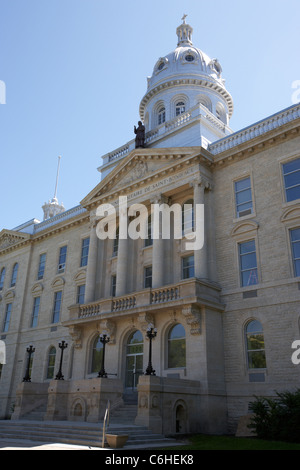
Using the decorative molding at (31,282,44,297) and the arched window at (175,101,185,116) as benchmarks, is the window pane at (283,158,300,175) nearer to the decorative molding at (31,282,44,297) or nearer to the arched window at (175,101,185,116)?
the arched window at (175,101,185,116)

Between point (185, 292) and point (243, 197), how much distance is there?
281 inches

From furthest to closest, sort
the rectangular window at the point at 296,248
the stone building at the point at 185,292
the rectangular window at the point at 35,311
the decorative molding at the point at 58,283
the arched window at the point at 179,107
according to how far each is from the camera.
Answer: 1. the arched window at the point at 179,107
2. the rectangular window at the point at 35,311
3. the decorative molding at the point at 58,283
4. the rectangular window at the point at 296,248
5. the stone building at the point at 185,292

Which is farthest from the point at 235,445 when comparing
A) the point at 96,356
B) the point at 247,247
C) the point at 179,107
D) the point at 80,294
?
the point at 179,107

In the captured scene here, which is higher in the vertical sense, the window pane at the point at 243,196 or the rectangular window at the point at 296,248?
the window pane at the point at 243,196

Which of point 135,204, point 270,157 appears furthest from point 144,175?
point 270,157

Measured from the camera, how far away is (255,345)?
72.2 ft

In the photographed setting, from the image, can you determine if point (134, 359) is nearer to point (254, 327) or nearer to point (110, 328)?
point (110, 328)

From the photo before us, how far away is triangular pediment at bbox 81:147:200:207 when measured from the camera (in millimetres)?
27428

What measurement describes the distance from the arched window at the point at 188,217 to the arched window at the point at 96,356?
9.71 meters

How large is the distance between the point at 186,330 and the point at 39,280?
19.7 meters

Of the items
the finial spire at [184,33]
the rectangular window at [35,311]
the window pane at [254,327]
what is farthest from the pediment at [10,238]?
the finial spire at [184,33]

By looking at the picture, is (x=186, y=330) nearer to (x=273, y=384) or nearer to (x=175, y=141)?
(x=273, y=384)

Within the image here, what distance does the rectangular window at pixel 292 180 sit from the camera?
75.4ft

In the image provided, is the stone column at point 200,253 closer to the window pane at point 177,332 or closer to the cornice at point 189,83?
the window pane at point 177,332
